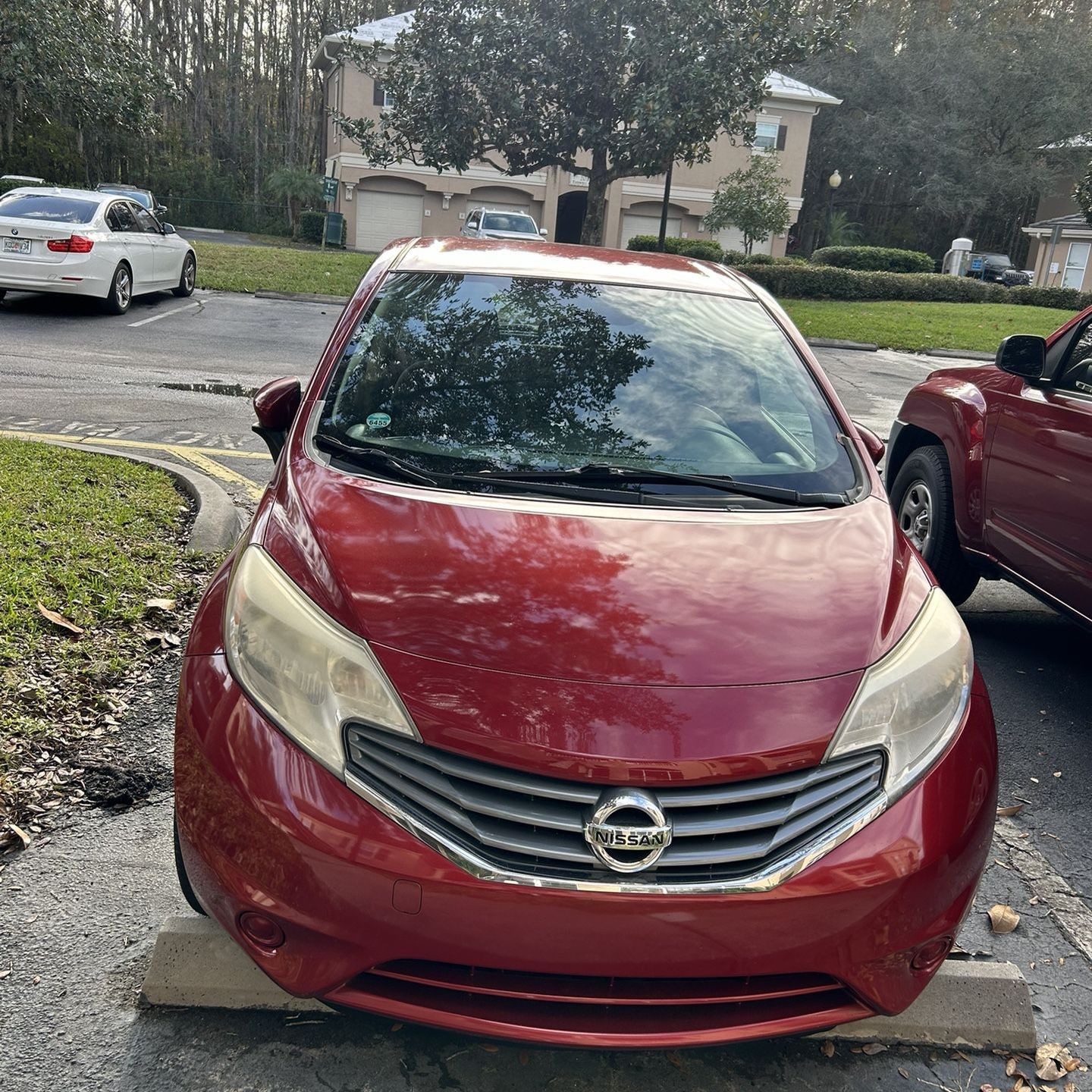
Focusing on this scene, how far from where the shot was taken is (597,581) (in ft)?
7.94

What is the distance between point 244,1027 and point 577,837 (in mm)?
1021

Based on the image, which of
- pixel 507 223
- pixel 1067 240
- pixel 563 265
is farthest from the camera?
pixel 1067 240

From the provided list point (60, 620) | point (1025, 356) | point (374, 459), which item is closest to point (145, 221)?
point (60, 620)

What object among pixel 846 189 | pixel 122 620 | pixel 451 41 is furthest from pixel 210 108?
pixel 122 620

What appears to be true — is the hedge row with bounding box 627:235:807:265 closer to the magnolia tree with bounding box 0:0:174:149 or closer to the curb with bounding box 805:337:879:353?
the curb with bounding box 805:337:879:353

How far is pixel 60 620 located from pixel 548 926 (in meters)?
2.99

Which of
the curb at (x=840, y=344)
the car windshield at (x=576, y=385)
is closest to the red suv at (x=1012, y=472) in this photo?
the car windshield at (x=576, y=385)

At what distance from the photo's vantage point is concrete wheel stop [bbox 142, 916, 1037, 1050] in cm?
245

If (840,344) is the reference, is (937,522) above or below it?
above

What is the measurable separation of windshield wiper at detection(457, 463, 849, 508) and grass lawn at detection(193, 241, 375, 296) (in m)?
15.5

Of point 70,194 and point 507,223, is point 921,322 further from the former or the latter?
point 70,194

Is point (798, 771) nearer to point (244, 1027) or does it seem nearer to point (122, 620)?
point (244, 1027)

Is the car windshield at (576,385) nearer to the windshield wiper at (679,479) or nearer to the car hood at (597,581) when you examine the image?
the windshield wiper at (679,479)

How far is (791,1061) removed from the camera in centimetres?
244
